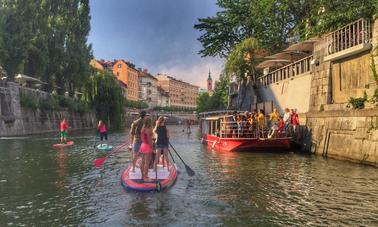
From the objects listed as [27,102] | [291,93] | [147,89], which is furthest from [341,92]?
[147,89]

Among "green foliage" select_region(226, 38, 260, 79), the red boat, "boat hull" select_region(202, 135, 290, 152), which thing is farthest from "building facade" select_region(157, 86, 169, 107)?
"boat hull" select_region(202, 135, 290, 152)

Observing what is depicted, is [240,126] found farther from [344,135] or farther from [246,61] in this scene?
[246,61]

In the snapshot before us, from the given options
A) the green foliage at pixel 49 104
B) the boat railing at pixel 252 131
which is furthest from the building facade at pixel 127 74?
the boat railing at pixel 252 131

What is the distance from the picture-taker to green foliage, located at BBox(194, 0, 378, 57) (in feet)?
87.9

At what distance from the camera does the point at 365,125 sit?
1855 cm

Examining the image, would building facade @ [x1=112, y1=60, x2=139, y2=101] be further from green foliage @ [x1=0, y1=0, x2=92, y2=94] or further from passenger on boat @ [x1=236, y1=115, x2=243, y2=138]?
passenger on boat @ [x1=236, y1=115, x2=243, y2=138]

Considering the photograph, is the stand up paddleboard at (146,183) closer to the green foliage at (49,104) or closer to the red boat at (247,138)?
the red boat at (247,138)

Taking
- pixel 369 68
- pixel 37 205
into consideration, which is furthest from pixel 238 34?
pixel 37 205

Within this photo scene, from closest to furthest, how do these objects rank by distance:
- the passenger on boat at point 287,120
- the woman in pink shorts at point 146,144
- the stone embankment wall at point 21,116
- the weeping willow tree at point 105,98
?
the woman in pink shorts at point 146,144
the passenger on boat at point 287,120
the stone embankment wall at point 21,116
the weeping willow tree at point 105,98

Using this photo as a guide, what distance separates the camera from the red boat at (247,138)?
81.6ft

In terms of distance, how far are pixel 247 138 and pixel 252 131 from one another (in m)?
1.12

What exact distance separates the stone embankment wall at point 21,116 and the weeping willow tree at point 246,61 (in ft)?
77.3

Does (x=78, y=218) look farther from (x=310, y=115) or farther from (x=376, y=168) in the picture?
(x=310, y=115)

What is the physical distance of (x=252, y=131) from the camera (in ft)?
85.5
